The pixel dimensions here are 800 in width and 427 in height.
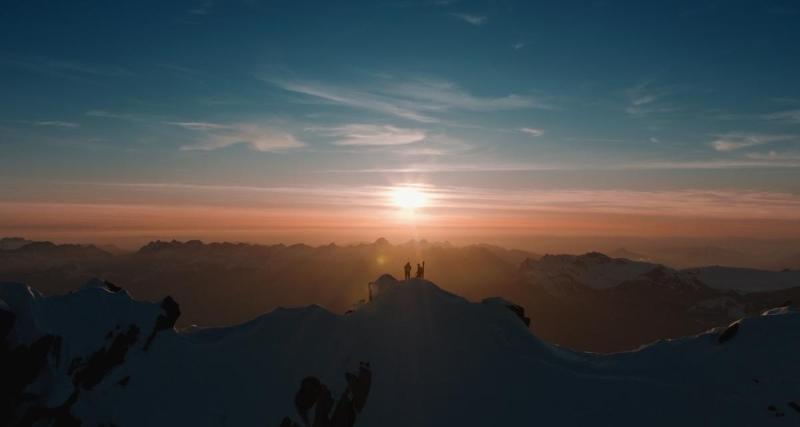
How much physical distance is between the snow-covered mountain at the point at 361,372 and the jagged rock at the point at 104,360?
0.46 ft

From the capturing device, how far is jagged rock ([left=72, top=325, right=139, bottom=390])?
61375 mm

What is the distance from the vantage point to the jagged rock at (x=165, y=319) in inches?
2746

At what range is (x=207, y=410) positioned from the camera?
63094mm

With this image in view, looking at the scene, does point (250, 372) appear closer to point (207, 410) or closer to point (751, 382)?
point (207, 410)

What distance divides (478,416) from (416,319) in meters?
19.0

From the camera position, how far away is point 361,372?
222 feet

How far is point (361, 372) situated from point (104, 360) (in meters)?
33.0

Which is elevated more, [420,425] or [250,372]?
[250,372]

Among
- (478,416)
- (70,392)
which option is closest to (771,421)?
(478,416)

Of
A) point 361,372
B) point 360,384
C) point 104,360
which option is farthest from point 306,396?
point 104,360

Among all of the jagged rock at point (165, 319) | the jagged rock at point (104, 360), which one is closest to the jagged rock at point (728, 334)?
the jagged rock at point (165, 319)

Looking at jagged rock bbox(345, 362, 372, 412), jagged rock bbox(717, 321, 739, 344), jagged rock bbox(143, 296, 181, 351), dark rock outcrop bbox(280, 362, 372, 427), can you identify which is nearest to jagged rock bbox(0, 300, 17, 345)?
jagged rock bbox(143, 296, 181, 351)

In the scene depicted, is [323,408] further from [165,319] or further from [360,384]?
[165,319]

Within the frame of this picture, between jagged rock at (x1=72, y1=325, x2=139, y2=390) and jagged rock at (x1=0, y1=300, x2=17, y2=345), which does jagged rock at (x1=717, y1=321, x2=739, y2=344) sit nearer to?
jagged rock at (x1=72, y1=325, x2=139, y2=390)
